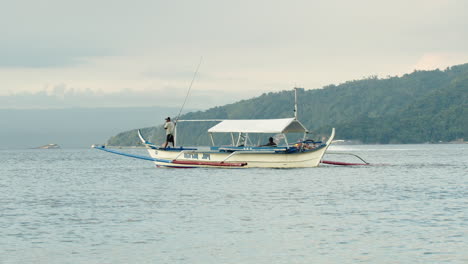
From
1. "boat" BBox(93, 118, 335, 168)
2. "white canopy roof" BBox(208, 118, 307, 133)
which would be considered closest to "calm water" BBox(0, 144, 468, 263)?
"boat" BBox(93, 118, 335, 168)

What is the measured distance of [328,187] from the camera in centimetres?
5041

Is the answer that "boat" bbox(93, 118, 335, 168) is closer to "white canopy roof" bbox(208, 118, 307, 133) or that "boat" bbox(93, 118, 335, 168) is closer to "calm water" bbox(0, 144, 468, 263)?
"white canopy roof" bbox(208, 118, 307, 133)

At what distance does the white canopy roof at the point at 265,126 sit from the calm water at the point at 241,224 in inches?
417

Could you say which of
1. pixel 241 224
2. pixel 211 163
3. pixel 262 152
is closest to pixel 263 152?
pixel 262 152

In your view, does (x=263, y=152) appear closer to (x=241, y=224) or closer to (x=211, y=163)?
(x=211, y=163)

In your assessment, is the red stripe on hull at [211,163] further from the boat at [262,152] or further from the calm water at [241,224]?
the calm water at [241,224]

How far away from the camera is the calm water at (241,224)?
2288 centimetres

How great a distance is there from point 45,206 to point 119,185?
17.6 metres

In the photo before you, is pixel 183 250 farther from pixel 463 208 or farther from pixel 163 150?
pixel 163 150

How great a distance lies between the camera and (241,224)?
30.0 metres

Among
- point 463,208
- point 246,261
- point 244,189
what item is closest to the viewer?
point 246,261

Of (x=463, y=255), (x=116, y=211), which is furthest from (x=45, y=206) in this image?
(x=463, y=255)

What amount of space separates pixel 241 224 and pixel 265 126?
3498 cm

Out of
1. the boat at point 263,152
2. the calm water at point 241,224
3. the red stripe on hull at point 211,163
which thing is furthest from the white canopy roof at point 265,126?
the calm water at point 241,224
